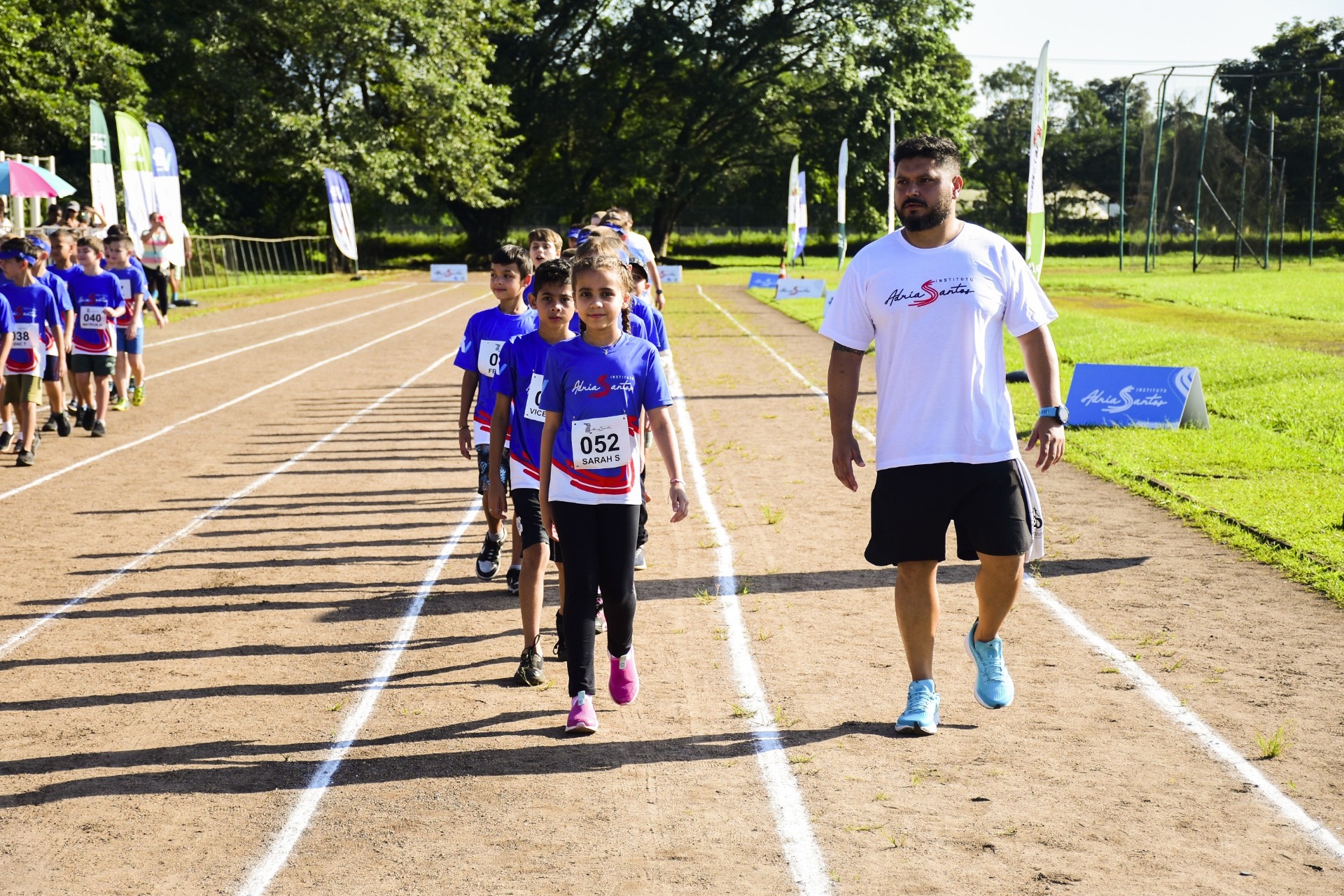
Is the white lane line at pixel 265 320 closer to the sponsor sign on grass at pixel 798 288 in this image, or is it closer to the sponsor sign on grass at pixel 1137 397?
the sponsor sign on grass at pixel 798 288

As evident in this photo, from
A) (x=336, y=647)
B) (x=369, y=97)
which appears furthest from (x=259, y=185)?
(x=336, y=647)

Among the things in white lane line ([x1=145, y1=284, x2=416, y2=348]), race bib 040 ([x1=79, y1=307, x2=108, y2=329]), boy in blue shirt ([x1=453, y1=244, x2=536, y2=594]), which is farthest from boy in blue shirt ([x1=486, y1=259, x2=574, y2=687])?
white lane line ([x1=145, y1=284, x2=416, y2=348])

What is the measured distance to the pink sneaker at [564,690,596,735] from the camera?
5.37 metres

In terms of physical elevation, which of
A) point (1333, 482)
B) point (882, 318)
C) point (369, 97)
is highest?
point (369, 97)

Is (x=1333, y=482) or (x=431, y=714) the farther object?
(x=1333, y=482)

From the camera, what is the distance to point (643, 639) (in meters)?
6.73

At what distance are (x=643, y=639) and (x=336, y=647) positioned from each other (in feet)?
5.04

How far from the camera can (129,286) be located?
1467 cm

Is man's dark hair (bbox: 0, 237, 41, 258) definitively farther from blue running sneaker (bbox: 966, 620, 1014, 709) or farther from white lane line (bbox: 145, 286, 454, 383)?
blue running sneaker (bbox: 966, 620, 1014, 709)

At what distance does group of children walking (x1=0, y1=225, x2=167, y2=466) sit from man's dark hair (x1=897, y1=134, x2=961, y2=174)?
30.9 feet

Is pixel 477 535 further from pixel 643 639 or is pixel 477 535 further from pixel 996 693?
pixel 996 693

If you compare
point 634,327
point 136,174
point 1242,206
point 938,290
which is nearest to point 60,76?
point 136,174

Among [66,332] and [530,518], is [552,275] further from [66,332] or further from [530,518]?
[66,332]

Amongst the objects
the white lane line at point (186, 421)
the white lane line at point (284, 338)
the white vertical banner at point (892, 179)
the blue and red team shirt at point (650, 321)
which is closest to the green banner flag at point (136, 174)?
the white lane line at point (284, 338)
